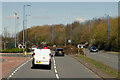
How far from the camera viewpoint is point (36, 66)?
23.9 m

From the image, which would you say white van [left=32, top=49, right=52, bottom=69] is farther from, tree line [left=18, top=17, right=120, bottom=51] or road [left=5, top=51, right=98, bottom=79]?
tree line [left=18, top=17, right=120, bottom=51]

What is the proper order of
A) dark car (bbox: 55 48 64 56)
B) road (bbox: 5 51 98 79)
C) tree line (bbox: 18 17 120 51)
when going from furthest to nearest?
tree line (bbox: 18 17 120 51)
dark car (bbox: 55 48 64 56)
road (bbox: 5 51 98 79)

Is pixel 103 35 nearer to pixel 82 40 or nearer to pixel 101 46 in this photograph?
pixel 101 46

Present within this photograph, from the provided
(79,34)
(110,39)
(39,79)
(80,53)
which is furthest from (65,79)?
(79,34)

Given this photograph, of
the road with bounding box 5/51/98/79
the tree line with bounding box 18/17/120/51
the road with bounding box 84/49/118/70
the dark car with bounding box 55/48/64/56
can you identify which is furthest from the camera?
the tree line with bounding box 18/17/120/51

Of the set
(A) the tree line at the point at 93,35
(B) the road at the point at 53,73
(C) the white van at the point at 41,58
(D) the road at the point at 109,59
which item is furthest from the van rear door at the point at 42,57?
(A) the tree line at the point at 93,35

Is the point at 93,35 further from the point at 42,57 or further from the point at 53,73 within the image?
the point at 53,73

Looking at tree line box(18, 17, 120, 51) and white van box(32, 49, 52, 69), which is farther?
tree line box(18, 17, 120, 51)

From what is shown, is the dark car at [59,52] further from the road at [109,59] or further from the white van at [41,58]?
the white van at [41,58]

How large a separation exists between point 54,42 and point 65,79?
292ft

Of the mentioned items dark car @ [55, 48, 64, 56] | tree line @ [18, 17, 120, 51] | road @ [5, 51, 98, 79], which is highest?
tree line @ [18, 17, 120, 51]

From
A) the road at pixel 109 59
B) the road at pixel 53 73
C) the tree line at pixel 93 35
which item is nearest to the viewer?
the road at pixel 53 73

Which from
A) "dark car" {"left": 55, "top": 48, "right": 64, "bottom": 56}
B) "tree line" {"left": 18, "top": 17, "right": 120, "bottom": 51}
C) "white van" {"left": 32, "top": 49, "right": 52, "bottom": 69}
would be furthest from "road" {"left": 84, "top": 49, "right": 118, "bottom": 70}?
"tree line" {"left": 18, "top": 17, "right": 120, "bottom": 51}

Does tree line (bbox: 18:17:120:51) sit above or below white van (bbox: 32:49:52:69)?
above
